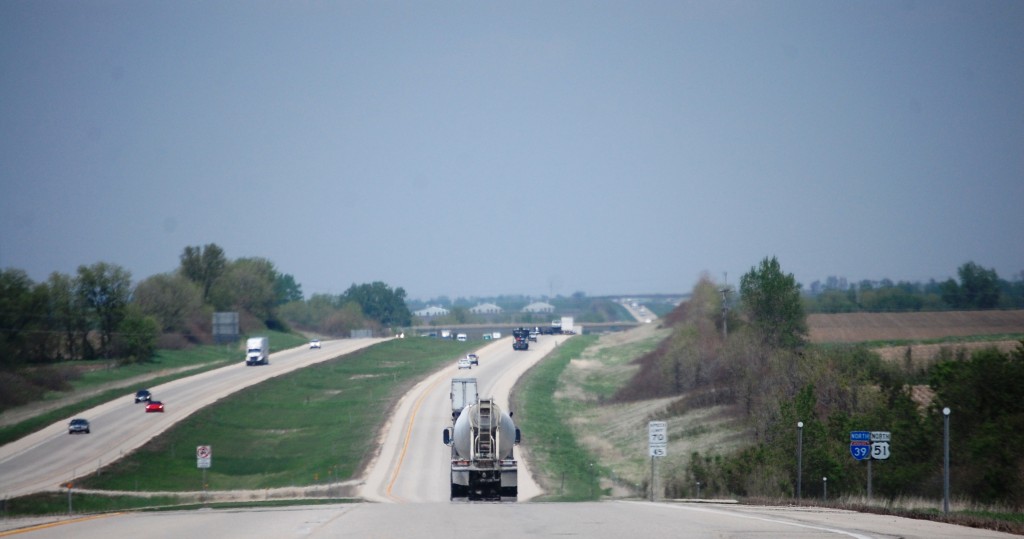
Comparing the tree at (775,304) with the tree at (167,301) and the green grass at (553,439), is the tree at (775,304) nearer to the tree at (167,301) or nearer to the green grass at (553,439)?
the green grass at (553,439)

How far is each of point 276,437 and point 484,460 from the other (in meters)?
35.0

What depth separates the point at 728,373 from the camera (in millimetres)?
71938

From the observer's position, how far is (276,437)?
65.0 meters

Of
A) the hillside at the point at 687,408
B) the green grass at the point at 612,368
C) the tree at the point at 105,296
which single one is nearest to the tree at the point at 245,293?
the tree at the point at 105,296

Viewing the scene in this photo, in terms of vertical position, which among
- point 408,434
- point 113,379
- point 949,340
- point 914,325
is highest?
point 914,325

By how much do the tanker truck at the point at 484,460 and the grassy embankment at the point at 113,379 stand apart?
38.8 m

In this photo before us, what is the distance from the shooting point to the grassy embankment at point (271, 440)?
4816 cm

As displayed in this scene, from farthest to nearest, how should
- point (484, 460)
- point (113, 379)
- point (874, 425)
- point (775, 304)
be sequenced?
point (113, 379), point (775, 304), point (874, 425), point (484, 460)

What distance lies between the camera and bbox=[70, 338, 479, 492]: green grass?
4938cm

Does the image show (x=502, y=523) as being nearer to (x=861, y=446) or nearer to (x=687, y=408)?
(x=861, y=446)

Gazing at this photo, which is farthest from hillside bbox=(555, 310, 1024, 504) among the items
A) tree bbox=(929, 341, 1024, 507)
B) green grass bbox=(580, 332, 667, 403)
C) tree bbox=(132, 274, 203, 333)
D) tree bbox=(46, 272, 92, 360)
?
tree bbox=(132, 274, 203, 333)

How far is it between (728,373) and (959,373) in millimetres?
34741

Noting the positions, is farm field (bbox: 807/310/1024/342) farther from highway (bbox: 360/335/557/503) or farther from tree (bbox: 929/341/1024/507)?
tree (bbox: 929/341/1024/507)

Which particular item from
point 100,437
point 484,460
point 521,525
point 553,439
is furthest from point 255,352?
point 521,525
